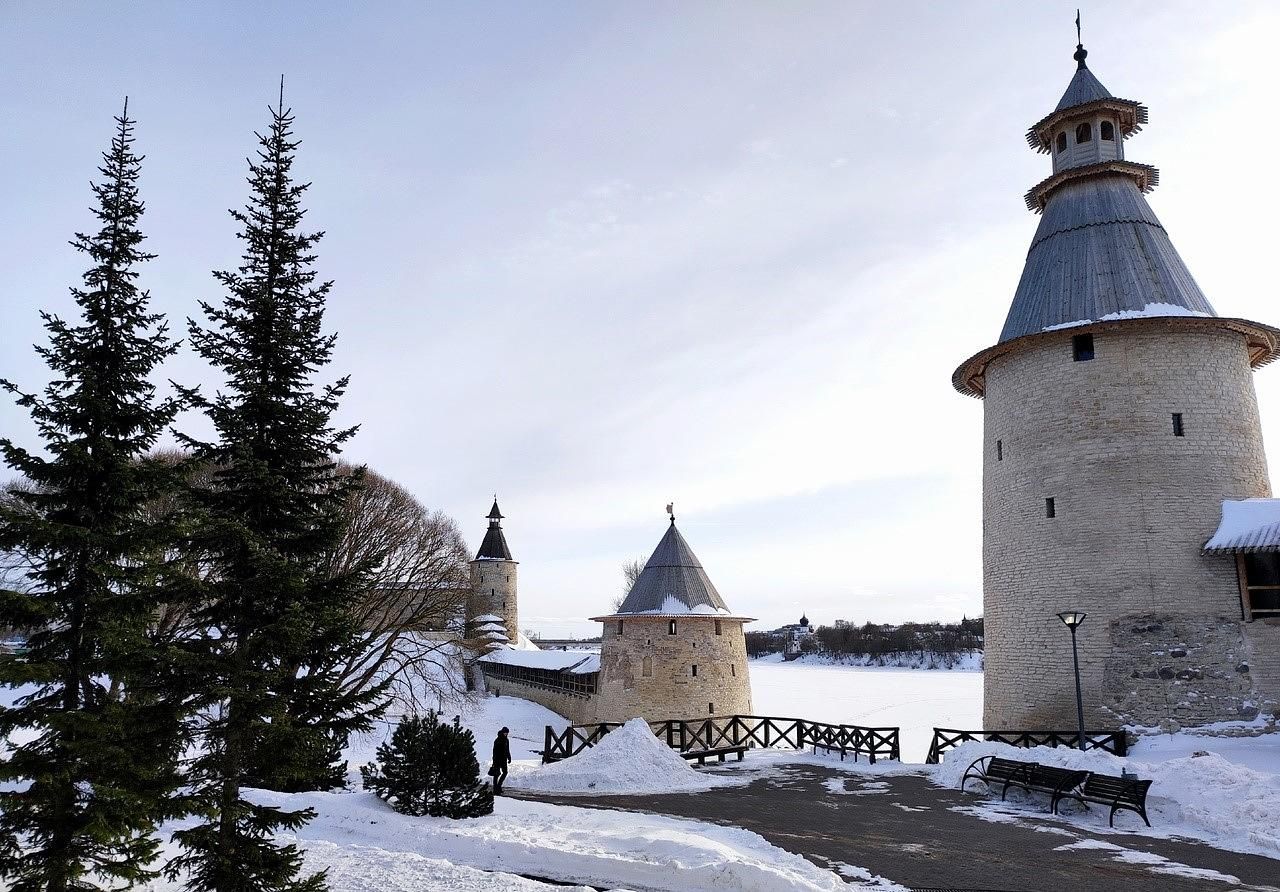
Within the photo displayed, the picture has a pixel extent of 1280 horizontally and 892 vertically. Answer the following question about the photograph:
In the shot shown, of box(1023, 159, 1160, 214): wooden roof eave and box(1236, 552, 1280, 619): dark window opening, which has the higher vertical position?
box(1023, 159, 1160, 214): wooden roof eave

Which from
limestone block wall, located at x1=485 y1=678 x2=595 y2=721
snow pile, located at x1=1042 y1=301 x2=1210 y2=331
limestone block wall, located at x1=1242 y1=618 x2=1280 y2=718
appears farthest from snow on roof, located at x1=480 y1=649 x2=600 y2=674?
snow pile, located at x1=1042 y1=301 x2=1210 y2=331

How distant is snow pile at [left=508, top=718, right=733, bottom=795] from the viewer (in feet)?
48.3

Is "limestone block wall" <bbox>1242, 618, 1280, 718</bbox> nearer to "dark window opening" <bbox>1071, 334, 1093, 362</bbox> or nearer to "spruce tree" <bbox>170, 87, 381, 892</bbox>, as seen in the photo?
"dark window opening" <bbox>1071, 334, 1093, 362</bbox>

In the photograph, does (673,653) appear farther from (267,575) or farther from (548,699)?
(267,575)

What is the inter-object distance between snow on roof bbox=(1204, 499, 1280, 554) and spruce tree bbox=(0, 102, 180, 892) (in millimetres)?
18476

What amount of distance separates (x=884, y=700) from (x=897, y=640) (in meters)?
Result: 59.8

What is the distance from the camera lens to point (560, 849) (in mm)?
9273

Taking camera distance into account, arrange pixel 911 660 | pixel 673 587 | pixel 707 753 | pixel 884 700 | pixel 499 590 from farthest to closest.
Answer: pixel 911 660 → pixel 499 590 → pixel 884 700 → pixel 673 587 → pixel 707 753

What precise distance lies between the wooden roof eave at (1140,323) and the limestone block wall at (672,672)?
39.2ft

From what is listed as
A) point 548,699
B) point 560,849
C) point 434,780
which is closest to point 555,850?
point 560,849

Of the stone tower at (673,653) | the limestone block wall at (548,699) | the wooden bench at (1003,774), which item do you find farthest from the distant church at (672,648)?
the wooden bench at (1003,774)

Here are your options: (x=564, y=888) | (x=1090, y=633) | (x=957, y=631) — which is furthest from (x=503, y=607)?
(x=957, y=631)

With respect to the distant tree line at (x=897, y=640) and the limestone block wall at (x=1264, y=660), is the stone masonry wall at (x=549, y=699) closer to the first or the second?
the limestone block wall at (x=1264, y=660)

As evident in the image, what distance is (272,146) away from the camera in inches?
351
